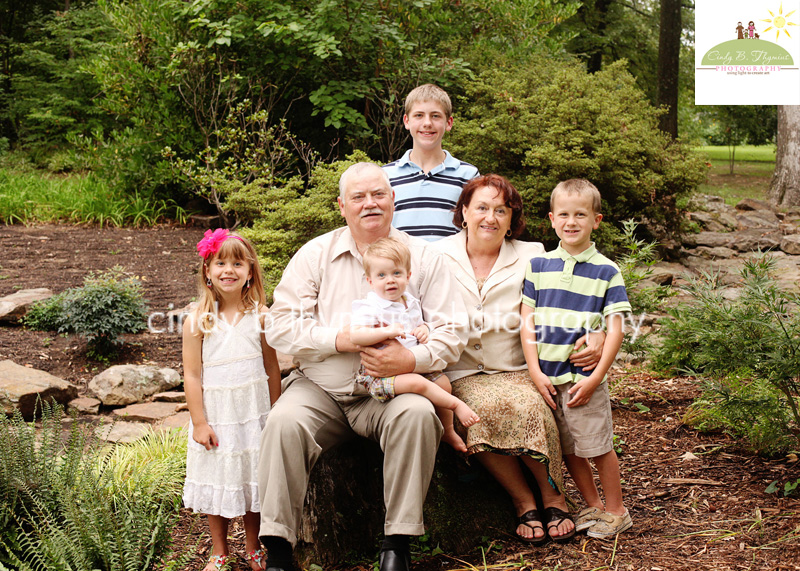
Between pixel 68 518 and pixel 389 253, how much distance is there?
5.00 ft

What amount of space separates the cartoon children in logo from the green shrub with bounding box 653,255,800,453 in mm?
6360

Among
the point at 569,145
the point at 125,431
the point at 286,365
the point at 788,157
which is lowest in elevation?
the point at 125,431

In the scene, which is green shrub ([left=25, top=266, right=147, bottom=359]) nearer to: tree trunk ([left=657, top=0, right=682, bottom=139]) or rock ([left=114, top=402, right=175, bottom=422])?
rock ([left=114, top=402, right=175, bottom=422])

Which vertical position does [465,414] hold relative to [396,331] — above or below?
below

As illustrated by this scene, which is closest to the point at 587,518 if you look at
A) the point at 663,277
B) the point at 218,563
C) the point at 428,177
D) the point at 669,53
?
the point at 218,563

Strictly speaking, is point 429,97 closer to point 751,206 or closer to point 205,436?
point 205,436

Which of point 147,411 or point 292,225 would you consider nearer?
point 147,411

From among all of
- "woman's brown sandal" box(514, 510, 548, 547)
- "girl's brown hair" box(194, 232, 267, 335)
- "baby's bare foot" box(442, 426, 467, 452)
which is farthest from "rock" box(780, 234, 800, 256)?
"girl's brown hair" box(194, 232, 267, 335)

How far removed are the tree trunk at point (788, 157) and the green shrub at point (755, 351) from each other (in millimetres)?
10235

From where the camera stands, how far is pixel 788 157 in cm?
1242

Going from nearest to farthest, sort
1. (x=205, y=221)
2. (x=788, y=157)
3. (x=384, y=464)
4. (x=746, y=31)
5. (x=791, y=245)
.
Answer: (x=384, y=464) → (x=746, y=31) → (x=791, y=245) → (x=205, y=221) → (x=788, y=157)

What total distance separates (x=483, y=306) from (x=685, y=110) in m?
19.6

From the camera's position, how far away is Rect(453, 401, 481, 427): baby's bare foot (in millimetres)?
2871

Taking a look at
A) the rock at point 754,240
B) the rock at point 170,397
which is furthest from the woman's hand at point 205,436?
the rock at point 754,240
